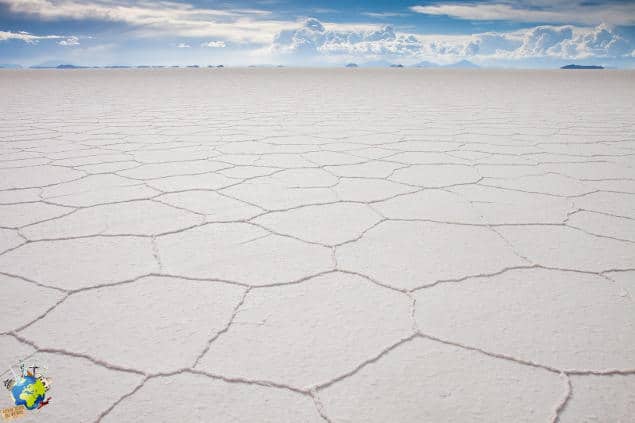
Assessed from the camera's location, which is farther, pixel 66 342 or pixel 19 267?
pixel 19 267

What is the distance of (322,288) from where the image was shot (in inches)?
39.4

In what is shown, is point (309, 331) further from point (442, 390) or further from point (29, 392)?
point (29, 392)

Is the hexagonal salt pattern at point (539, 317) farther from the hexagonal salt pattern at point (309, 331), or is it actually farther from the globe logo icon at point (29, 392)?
the globe logo icon at point (29, 392)

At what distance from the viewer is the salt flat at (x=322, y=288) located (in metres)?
0.69

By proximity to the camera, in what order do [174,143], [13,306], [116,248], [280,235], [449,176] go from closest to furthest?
[13,306], [116,248], [280,235], [449,176], [174,143]

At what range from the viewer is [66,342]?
2.63 feet

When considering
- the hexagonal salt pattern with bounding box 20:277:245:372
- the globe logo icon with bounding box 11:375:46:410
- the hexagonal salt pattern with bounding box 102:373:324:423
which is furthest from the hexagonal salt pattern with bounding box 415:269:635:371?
the globe logo icon with bounding box 11:375:46:410

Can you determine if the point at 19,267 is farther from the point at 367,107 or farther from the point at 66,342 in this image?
the point at 367,107

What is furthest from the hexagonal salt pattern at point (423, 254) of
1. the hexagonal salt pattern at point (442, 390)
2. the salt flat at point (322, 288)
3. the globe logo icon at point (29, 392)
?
the globe logo icon at point (29, 392)

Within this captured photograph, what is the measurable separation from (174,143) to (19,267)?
1805 mm

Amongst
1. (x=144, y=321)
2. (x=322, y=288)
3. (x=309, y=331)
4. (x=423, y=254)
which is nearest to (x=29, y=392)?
(x=144, y=321)

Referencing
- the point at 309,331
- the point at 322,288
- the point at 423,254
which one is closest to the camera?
the point at 309,331

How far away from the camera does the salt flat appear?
0.69m

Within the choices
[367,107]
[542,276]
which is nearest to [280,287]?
[542,276]
